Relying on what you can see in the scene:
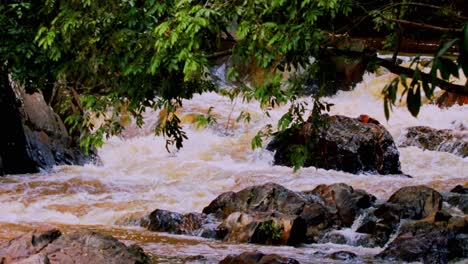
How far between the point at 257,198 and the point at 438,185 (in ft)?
12.3

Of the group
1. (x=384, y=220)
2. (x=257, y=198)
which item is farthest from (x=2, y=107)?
(x=384, y=220)

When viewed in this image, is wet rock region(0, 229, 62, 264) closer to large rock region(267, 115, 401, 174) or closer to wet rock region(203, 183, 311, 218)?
wet rock region(203, 183, 311, 218)

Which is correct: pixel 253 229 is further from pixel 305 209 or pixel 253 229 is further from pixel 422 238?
pixel 422 238

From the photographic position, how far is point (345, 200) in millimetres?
8367

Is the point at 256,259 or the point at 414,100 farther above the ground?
the point at 414,100

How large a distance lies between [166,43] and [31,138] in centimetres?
882

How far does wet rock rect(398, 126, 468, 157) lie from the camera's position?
13.6 metres

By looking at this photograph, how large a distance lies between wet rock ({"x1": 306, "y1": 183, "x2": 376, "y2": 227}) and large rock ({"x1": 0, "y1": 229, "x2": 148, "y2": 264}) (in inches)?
142

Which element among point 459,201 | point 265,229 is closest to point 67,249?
point 265,229

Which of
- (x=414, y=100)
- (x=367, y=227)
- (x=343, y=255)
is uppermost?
(x=414, y=100)

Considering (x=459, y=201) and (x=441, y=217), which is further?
(x=459, y=201)

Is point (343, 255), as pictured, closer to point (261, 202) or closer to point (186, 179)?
point (261, 202)

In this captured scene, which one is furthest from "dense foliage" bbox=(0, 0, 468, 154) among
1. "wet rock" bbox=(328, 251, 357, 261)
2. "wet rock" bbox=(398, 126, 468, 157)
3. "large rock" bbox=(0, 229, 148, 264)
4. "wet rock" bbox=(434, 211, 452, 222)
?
"wet rock" bbox=(398, 126, 468, 157)

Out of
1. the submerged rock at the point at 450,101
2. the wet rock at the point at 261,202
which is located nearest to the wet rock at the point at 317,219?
the wet rock at the point at 261,202
